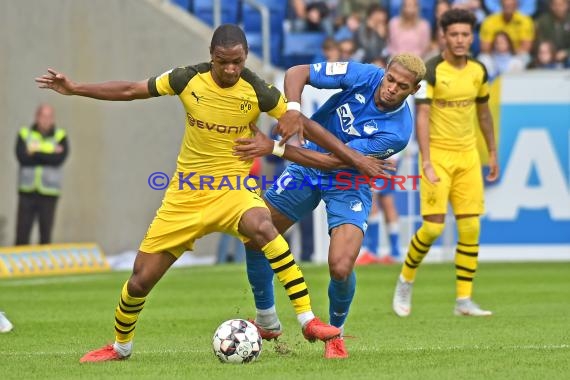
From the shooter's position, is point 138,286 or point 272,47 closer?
point 138,286

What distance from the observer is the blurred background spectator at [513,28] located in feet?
71.7

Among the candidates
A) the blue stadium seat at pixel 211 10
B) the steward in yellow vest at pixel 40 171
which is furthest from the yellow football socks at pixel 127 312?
the blue stadium seat at pixel 211 10

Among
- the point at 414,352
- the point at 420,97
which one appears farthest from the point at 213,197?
the point at 420,97

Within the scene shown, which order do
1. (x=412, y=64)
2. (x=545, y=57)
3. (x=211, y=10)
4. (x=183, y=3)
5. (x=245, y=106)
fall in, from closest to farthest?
1. (x=245, y=106)
2. (x=412, y=64)
3. (x=545, y=57)
4. (x=211, y=10)
5. (x=183, y=3)

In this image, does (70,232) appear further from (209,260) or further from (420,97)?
(420,97)

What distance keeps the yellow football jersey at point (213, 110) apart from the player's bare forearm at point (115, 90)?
0.24 feet

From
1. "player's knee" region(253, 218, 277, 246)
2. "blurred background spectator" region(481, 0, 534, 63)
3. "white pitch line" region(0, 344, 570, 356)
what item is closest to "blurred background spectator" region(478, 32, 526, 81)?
"blurred background spectator" region(481, 0, 534, 63)

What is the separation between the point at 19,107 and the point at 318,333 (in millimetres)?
13698

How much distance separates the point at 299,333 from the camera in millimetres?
10758

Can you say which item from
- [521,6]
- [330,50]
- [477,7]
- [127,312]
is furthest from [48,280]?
[521,6]

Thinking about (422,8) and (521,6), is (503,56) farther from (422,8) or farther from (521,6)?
(422,8)

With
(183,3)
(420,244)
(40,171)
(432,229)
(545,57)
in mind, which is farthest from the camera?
(183,3)

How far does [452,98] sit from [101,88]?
4536 mm

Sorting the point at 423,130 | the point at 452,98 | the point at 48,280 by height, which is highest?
the point at 452,98
